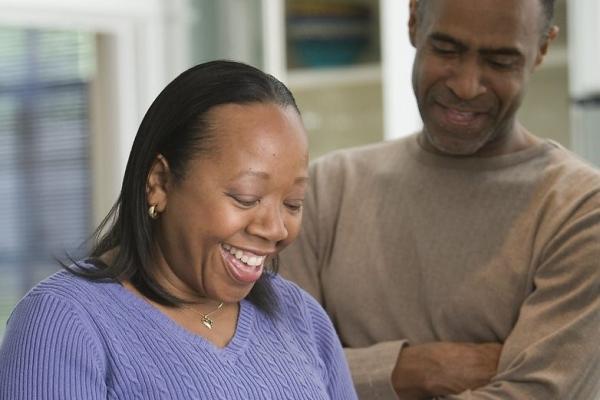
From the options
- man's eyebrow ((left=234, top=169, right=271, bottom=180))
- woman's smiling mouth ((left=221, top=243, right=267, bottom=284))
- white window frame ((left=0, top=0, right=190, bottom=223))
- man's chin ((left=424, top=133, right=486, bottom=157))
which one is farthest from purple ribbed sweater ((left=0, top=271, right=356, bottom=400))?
white window frame ((left=0, top=0, right=190, bottom=223))

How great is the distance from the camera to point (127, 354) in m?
1.42

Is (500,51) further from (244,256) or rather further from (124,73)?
(124,73)

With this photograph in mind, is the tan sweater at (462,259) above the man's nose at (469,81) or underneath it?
underneath

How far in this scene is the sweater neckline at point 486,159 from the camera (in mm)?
1979

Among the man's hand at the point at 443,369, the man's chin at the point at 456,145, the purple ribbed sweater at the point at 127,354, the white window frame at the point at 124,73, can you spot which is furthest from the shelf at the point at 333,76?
the purple ribbed sweater at the point at 127,354

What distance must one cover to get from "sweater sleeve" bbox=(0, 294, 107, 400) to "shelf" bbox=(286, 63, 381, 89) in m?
2.44

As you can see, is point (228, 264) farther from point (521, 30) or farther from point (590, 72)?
point (590, 72)

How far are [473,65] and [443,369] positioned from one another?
48cm

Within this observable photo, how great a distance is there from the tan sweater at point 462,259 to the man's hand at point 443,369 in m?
0.03

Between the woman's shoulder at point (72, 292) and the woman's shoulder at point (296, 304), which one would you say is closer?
the woman's shoulder at point (72, 292)

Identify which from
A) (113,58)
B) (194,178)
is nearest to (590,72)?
(113,58)

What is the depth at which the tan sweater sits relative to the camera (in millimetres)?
1812

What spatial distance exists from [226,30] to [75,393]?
106 inches

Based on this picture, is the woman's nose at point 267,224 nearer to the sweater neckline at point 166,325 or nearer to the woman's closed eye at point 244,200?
the woman's closed eye at point 244,200
